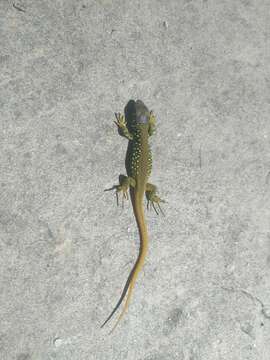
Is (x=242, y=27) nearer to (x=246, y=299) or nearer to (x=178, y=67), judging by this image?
A: (x=178, y=67)

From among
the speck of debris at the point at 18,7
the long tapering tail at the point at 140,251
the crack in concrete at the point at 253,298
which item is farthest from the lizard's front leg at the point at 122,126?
the crack in concrete at the point at 253,298

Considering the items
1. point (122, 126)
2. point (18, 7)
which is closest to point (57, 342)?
point (122, 126)

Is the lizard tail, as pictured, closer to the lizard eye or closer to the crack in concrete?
the lizard eye

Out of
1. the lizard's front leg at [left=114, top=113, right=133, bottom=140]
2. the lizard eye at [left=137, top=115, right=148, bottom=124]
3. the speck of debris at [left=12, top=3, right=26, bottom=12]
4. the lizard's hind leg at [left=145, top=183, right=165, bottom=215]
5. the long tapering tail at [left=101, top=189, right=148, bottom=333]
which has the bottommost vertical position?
the long tapering tail at [left=101, top=189, right=148, bottom=333]

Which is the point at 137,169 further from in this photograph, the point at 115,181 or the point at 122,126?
the point at 122,126

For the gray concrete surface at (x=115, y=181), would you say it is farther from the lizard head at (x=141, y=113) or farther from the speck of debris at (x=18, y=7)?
the lizard head at (x=141, y=113)

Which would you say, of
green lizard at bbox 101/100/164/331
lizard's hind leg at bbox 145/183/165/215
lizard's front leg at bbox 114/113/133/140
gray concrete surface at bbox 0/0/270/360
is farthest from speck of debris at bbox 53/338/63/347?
lizard's front leg at bbox 114/113/133/140

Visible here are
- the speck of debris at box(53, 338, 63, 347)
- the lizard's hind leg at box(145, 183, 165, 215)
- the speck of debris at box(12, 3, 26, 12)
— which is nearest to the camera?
the speck of debris at box(53, 338, 63, 347)

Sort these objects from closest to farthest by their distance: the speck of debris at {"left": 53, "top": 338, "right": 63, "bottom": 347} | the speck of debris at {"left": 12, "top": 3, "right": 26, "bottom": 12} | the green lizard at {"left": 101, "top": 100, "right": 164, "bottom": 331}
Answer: the speck of debris at {"left": 53, "top": 338, "right": 63, "bottom": 347}, the green lizard at {"left": 101, "top": 100, "right": 164, "bottom": 331}, the speck of debris at {"left": 12, "top": 3, "right": 26, "bottom": 12}

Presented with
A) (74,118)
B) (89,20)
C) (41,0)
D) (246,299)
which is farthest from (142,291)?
(41,0)
